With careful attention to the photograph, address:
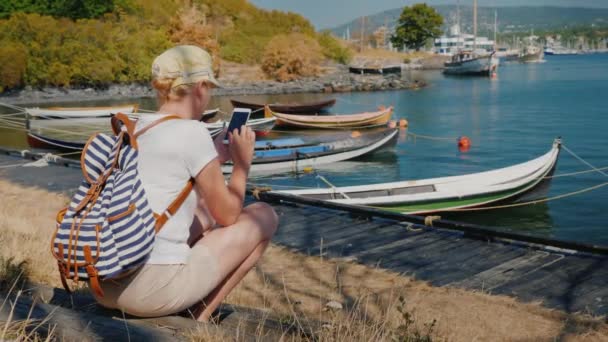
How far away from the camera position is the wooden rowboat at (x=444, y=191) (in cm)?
1060

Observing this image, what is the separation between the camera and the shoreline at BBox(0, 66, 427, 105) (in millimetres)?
49375

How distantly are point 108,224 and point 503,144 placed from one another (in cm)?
2251

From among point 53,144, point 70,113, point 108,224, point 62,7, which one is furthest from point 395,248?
point 62,7

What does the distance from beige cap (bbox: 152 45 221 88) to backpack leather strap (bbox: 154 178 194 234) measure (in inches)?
18.3

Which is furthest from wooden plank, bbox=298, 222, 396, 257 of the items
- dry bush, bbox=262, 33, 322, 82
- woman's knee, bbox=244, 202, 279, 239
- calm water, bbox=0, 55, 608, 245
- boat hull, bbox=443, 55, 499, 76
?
boat hull, bbox=443, 55, 499, 76

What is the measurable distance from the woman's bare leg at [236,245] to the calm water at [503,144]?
Result: 30.0 feet

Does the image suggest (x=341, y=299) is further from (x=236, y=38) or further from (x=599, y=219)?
(x=236, y=38)

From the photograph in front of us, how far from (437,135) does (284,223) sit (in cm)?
2043

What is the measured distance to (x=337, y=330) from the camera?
288 centimetres

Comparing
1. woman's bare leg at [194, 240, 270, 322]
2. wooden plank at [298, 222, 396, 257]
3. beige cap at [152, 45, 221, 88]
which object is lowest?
wooden plank at [298, 222, 396, 257]

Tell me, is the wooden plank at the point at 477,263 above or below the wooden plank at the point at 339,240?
above

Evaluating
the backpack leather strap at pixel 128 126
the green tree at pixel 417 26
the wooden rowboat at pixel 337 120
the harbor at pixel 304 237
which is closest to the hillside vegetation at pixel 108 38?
the wooden rowboat at pixel 337 120

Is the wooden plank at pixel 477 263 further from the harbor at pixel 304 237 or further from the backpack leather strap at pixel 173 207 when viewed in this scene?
the backpack leather strap at pixel 173 207

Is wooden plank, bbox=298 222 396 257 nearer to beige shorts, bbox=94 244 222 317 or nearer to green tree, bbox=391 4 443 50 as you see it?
beige shorts, bbox=94 244 222 317
